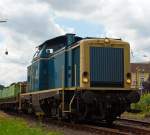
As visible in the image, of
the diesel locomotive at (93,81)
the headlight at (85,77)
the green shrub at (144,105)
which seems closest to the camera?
the diesel locomotive at (93,81)

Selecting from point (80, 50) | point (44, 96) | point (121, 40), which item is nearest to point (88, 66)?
point (80, 50)

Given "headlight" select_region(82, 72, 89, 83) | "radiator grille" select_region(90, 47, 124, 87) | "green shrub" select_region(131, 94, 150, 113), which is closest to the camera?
"headlight" select_region(82, 72, 89, 83)

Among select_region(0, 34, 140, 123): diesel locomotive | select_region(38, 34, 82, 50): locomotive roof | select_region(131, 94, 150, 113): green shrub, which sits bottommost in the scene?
select_region(131, 94, 150, 113): green shrub

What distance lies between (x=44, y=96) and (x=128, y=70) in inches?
159

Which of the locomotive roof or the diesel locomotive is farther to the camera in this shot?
the locomotive roof

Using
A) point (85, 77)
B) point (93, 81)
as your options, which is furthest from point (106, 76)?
point (85, 77)

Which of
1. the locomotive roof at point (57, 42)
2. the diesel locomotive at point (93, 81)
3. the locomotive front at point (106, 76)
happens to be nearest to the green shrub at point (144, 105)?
the locomotive roof at point (57, 42)

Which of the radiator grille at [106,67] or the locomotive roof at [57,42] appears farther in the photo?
the locomotive roof at [57,42]

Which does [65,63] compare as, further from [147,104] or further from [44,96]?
[147,104]

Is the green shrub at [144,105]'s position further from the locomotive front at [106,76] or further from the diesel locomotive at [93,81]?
the locomotive front at [106,76]

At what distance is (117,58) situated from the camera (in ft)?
58.6

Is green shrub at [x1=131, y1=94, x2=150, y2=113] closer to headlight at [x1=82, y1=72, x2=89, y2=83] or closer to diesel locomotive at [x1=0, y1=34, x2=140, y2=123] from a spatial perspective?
diesel locomotive at [x1=0, y1=34, x2=140, y2=123]

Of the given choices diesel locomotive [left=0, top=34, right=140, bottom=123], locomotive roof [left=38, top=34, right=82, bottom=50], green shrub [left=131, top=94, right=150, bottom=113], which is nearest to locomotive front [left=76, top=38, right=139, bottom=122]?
diesel locomotive [left=0, top=34, right=140, bottom=123]

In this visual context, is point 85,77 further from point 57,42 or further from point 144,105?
point 144,105
